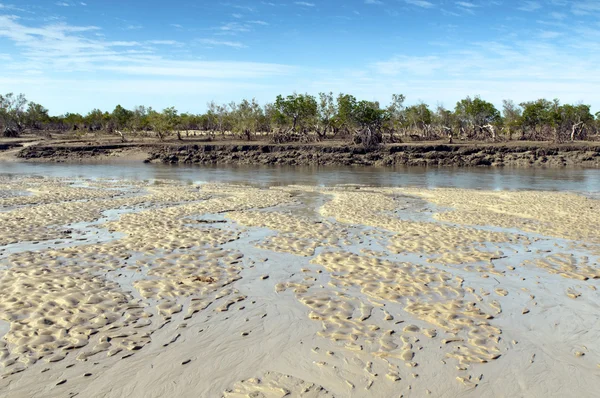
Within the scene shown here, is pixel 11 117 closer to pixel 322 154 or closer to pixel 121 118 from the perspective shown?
pixel 121 118

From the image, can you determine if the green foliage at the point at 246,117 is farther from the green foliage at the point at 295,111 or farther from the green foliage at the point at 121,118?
the green foliage at the point at 121,118

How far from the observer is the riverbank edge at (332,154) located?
171ft

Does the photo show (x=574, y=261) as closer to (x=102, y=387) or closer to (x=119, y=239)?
(x=102, y=387)

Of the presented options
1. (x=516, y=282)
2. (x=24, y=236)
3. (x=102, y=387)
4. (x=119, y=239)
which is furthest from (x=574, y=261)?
(x=24, y=236)

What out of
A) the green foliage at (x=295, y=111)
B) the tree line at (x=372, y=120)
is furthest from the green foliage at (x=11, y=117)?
the green foliage at (x=295, y=111)

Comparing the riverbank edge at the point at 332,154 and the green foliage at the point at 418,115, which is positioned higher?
the green foliage at the point at 418,115

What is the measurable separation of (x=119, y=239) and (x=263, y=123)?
6780cm

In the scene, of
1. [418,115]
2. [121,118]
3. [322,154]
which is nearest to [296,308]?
[322,154]

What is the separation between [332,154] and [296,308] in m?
48.5

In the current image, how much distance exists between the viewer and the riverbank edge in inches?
2056

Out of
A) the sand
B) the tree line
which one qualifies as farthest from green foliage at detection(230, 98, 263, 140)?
the sand

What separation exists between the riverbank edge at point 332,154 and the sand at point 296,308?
123ft

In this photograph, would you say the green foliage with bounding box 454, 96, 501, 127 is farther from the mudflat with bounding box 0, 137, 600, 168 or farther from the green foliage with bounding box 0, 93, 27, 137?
the green foliage with bounding box 0, 93, 27, 137

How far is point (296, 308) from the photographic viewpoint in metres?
8.59
